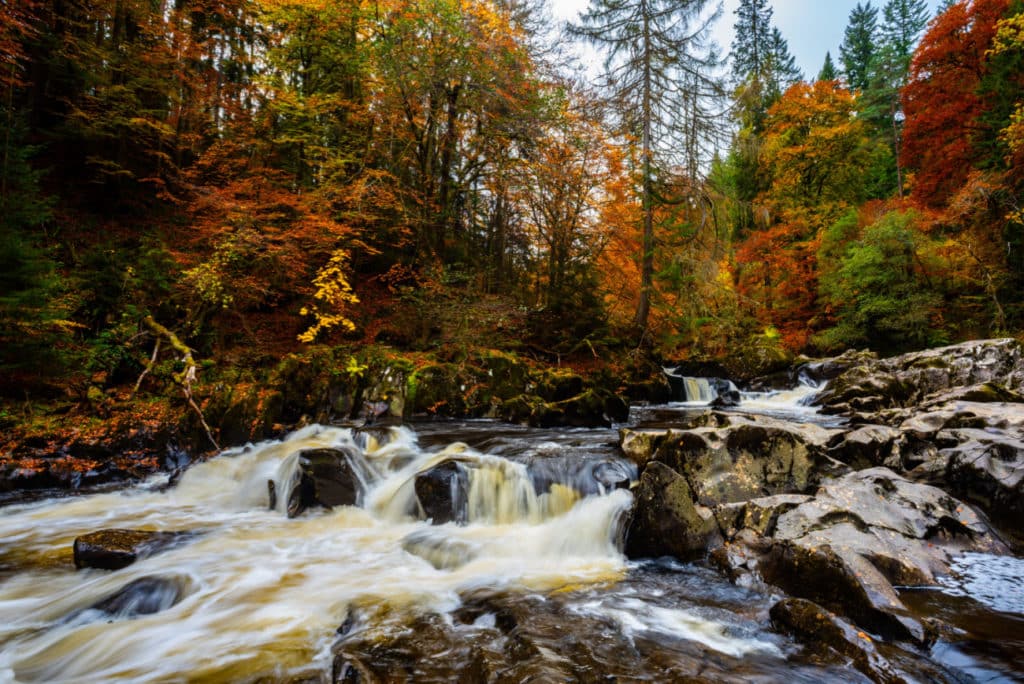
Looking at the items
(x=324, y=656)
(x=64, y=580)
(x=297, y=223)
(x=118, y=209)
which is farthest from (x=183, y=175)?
(x=324, y=656)

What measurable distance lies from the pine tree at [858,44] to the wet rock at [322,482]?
47657 millimetres

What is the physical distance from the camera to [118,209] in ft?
43.1

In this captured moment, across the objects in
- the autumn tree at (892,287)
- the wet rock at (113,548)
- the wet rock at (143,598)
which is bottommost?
the wet rock at (143,598)

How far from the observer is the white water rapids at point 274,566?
10.6 ft

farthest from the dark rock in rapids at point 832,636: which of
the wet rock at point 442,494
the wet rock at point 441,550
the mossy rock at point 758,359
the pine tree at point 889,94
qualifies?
the pine tree at point 889,94

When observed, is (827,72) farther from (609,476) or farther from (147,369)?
(147,369)

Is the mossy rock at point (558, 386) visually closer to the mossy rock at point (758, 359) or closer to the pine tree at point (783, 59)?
the mossy rock at point (758, 359)

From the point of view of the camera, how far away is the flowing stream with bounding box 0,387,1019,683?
310 centimetres

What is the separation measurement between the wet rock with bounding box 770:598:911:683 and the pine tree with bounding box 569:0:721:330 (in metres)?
11.2

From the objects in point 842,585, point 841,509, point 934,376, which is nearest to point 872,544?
point 841,509

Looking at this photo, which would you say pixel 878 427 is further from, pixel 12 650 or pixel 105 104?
pixel 105 104

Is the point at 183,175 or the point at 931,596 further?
the point at 183,175

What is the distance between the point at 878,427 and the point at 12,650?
962cm

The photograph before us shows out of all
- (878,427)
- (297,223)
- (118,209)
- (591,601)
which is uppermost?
(118,209)
